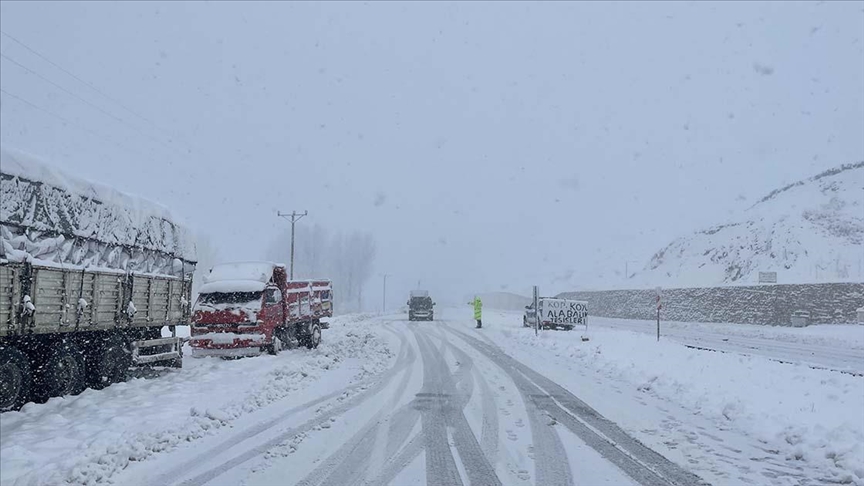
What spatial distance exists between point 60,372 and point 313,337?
10909 millimetres

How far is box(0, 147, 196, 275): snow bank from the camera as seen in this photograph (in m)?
8.55

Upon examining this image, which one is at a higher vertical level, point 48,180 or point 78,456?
point 48,180

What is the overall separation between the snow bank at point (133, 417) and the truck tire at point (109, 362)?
0.33 m

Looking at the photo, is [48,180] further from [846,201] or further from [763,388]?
[846,201]

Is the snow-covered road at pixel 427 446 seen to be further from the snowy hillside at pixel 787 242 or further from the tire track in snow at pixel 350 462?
the snowy hillside at pixel 787 242

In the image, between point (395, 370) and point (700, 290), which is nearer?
point (395, 370)

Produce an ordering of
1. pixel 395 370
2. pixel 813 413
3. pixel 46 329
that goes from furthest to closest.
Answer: pixel 395 370
pixel 46 329
pixel 813 413

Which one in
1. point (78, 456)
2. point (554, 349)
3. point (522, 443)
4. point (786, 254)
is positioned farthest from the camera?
point (786, 254)

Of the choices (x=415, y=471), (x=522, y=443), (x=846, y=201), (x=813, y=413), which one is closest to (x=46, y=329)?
(x=415, y=471)

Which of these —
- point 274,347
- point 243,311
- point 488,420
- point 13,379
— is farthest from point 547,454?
point 274,347

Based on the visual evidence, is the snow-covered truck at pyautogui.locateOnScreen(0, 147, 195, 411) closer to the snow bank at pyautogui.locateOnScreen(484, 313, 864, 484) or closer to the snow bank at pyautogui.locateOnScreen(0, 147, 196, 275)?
the snow bank at pyautogui.locateOnScreen(0, 147, 196, 275)

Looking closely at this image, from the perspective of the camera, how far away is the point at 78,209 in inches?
409

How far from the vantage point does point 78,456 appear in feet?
19.7

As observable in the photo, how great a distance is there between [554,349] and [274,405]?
1256 cm
